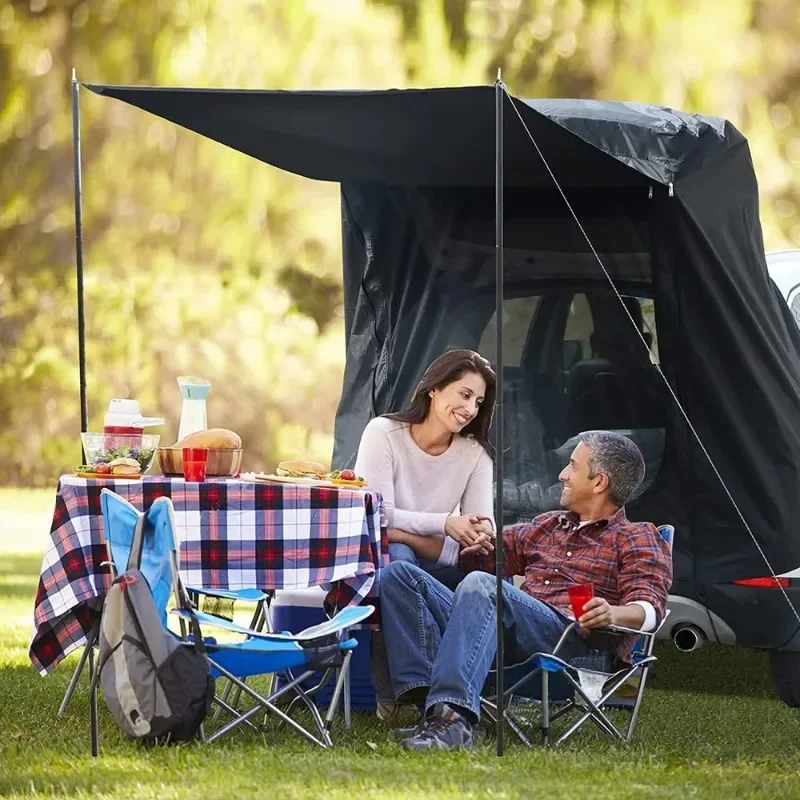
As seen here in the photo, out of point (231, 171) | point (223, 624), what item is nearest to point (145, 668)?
point (223, 624)

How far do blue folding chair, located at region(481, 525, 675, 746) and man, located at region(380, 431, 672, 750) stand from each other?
0.16ft

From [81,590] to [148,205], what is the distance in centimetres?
1513

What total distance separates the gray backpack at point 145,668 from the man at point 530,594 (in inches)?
24.7

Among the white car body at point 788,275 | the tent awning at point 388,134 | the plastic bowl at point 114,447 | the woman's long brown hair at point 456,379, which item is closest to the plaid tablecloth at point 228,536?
the plastic bowl at point 114,447

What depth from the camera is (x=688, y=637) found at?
18.8 feet

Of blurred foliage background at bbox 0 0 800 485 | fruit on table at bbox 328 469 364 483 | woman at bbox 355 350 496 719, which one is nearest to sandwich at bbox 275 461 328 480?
fruit on table at bbox 328 469 364 483

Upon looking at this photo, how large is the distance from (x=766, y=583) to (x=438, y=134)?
1.83m

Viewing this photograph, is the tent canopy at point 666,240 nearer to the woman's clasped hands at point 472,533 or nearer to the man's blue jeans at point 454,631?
the woman's clasped hands at point 472,533

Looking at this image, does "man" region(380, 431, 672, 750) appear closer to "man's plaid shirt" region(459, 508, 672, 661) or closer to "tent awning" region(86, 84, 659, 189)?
"man's plaid shirt" region(459, 508, 672, 661)

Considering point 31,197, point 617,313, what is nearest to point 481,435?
point 617,313

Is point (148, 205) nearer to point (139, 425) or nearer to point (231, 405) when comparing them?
point (231, 405)

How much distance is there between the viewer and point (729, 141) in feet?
18.8

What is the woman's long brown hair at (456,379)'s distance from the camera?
5359 millimetres

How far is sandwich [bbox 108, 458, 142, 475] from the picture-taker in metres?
4.81
